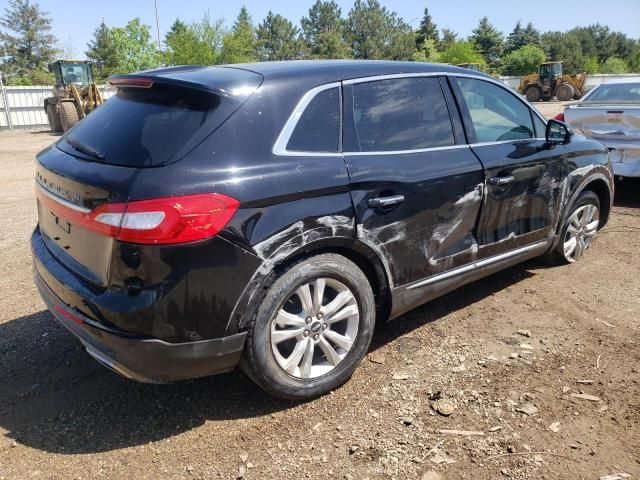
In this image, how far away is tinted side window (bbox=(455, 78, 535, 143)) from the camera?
3.73 m

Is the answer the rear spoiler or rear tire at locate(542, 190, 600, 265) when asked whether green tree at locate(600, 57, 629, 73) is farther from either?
the rear spoiler

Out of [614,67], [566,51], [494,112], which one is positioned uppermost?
[566,51]

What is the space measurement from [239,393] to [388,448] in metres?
0.94

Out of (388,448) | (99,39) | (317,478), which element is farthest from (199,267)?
(99,39)

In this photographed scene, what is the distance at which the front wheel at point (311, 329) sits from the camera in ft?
8.75

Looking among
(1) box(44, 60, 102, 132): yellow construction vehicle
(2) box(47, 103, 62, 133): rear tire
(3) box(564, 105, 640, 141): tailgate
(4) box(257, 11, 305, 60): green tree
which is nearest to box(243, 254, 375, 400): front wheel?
(3) box(564, 105, 640, 141): tailgate

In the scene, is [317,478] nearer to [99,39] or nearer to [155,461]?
[155,461]

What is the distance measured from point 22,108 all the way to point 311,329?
30.0 meters

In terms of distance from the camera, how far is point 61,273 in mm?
2779

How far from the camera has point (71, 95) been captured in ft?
67.8

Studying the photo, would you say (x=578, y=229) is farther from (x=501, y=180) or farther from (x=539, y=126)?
(x=501, y=180)

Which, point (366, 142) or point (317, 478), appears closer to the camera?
point (317, 478)

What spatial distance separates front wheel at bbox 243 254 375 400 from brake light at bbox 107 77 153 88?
1.24 meters

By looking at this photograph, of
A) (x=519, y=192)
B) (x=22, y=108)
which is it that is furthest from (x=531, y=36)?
(x=519, y=192)
